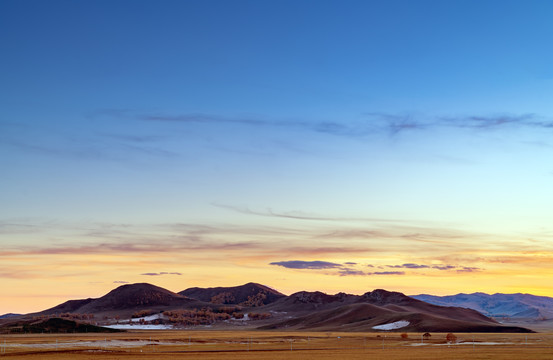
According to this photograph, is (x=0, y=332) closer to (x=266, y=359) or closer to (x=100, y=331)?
(x=100, y=331)

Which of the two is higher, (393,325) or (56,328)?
(56,328)

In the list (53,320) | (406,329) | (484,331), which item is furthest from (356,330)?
(53,320)

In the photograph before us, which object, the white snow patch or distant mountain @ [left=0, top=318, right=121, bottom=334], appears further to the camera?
the white snow patch

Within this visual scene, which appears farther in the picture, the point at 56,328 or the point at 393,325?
the point at 393,325

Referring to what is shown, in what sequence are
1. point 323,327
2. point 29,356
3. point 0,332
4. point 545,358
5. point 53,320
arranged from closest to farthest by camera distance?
point 545,358, point 29,356, point 0,332, point 53,320, point 323,327

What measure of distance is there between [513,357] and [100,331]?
121 metres

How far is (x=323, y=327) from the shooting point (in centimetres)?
19788

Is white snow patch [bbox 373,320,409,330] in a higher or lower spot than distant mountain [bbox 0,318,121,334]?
lower

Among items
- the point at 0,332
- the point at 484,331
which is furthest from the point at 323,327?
the point at 0,332

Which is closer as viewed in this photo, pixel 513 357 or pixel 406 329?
pixel 513 357

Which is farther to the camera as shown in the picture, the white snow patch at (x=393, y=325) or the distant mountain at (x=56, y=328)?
the white snow patch at (x=393, y=325)

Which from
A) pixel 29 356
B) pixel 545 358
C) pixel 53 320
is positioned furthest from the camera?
pixel 53 320

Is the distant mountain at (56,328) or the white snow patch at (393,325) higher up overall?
the distant mountain at (56,328)

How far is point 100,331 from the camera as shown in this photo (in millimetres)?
167000
